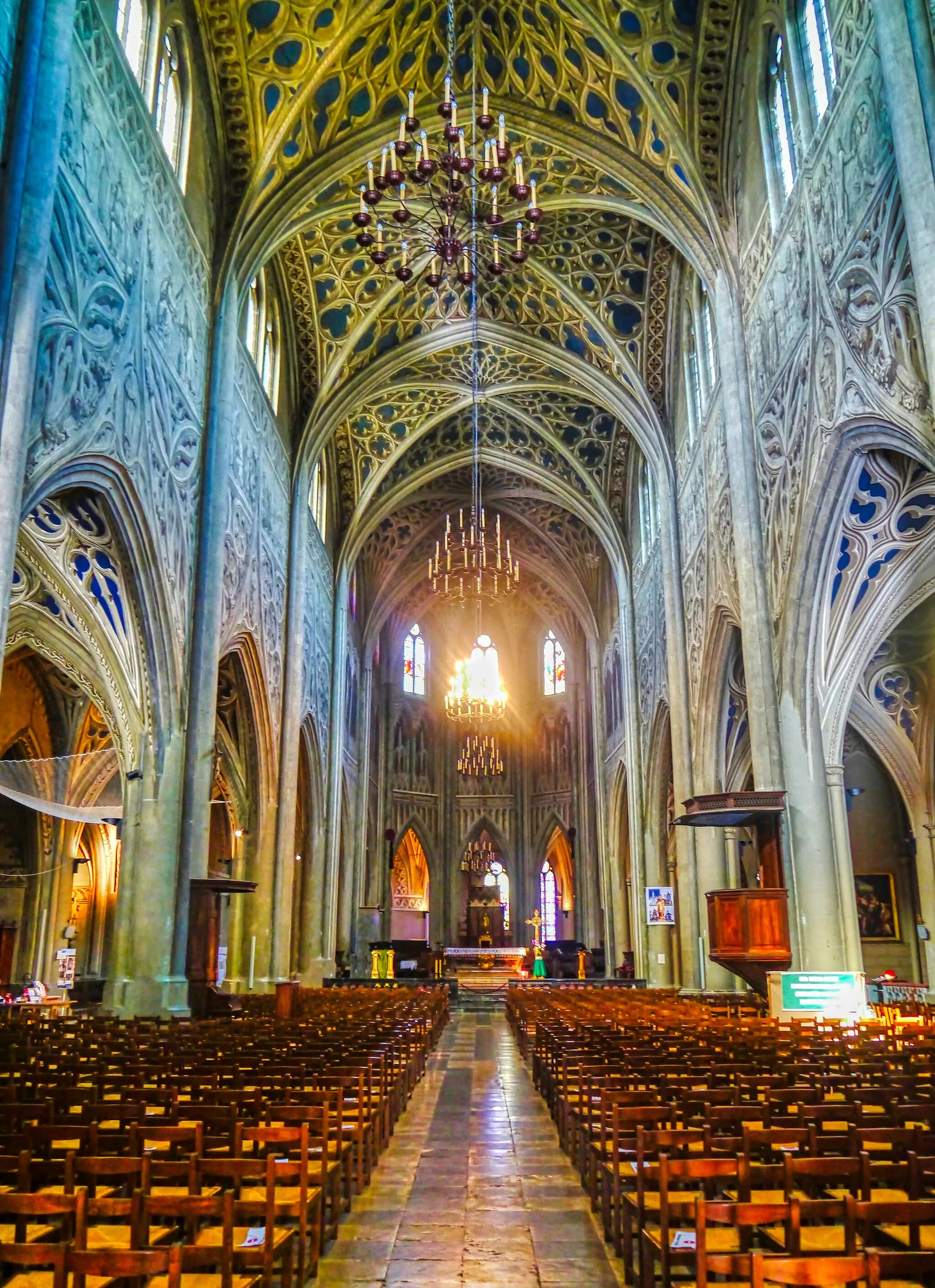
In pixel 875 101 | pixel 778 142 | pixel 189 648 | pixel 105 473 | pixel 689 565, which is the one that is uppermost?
pixel 778 142

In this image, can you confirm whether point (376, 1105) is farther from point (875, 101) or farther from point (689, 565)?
point (689, 565)

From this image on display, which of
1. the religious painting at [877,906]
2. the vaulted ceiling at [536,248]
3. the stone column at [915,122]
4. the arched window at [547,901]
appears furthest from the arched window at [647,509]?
the arched window at [547,901]

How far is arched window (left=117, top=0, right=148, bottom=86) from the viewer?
1486 cm

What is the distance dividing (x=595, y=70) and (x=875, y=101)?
854 centimetres

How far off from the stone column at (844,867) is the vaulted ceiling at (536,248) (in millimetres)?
9999

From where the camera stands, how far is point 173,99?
56.9 ft

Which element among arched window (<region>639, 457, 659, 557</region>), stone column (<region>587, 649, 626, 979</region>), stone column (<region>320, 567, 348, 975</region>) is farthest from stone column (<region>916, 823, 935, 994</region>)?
stone column (<region>320, 567, 348, 975</region>)

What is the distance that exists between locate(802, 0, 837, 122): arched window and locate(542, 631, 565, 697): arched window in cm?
2885

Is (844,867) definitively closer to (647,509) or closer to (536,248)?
(647,509)

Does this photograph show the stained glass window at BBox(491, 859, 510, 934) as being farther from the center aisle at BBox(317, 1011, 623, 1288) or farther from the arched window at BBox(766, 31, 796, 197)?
the center aisle at BBox(317, 1011, 623, 1288)

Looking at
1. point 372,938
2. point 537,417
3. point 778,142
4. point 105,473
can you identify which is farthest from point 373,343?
point 372,938

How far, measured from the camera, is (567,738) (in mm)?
43062

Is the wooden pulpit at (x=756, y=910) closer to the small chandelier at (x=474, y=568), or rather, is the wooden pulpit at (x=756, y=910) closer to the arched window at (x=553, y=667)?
the small chandelier at (x=474, y=568)

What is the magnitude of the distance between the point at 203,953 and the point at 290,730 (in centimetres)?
825
